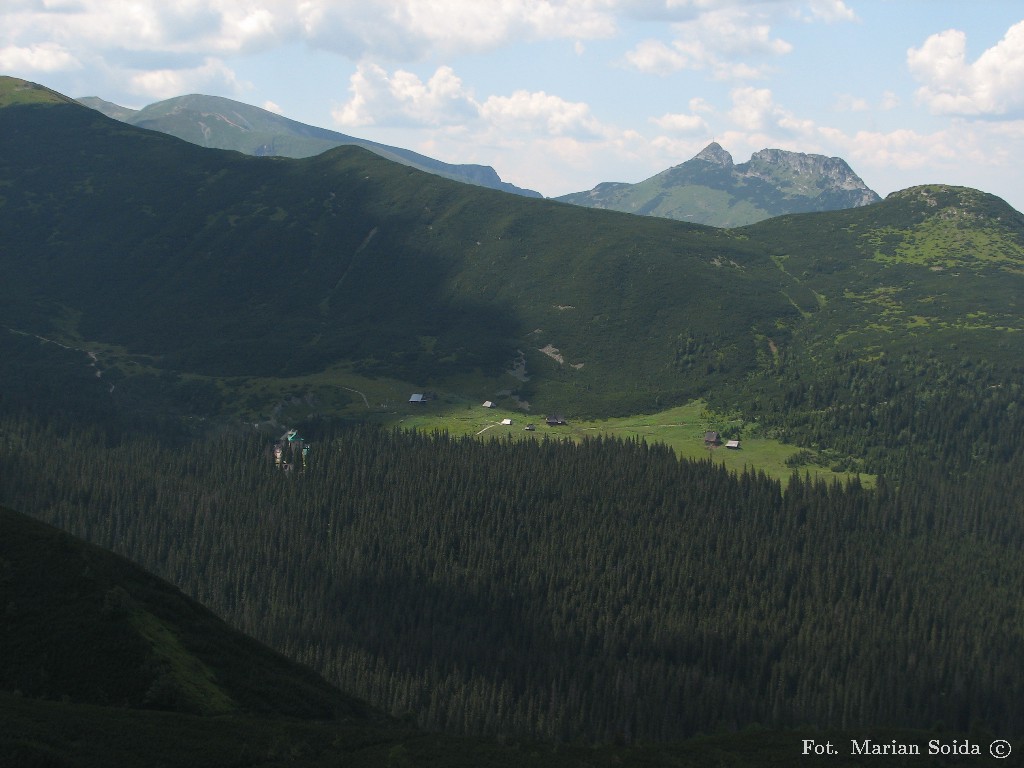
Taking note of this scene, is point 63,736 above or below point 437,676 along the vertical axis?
above

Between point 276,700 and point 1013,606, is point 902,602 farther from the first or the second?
point 276,700

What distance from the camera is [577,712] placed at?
460 ft

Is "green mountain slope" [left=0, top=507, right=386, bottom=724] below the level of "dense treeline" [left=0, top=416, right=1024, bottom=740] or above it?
above

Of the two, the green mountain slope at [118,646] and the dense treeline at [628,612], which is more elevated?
the green mountain slope at [118,646]

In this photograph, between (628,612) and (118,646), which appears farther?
(628,612)

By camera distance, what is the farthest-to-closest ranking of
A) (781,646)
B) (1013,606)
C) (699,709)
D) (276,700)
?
1. (1013,606)
2. (781,646)
3. (699,709)
4. (276,700)

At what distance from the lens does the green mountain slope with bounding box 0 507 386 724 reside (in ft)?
295

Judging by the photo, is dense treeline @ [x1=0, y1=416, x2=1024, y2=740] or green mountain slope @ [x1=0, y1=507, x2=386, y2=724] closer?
green mountain slope @ [x1=0, y1=507, x2=386, y2=724]

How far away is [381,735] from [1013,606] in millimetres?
Result: 117267

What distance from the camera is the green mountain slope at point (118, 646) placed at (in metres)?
89.8

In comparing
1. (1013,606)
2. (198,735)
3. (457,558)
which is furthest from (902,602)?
(198,735)

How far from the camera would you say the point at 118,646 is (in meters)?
94.1

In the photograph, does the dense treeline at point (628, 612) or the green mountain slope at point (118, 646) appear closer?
the green mountain slope at point (118, 646)

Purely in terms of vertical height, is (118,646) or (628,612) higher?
(118,646)
